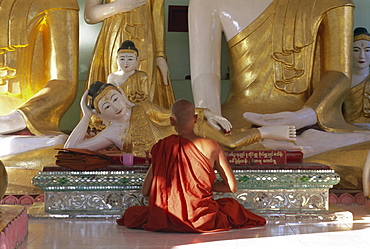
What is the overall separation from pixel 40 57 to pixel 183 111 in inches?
108

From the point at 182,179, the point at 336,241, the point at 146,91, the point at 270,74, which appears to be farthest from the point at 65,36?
the point at 336,241

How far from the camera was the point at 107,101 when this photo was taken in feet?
14.9

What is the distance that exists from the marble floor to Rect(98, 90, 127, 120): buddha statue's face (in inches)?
37.6

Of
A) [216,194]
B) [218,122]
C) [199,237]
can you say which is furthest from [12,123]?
[199,237]

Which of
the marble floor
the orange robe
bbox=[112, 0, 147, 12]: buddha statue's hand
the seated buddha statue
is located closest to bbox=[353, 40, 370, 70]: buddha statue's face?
the seated buddha statue

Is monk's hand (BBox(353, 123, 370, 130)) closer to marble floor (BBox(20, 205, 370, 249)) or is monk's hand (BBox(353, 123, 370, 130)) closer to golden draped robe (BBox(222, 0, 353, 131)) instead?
golden draped robe (BBox(222, 0, 353, 131))

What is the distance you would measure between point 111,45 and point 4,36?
34.7 inches

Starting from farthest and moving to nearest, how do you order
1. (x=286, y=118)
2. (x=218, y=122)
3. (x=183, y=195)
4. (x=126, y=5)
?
1. (x=126, y=5)
2. (x=286, y=118)
3. (x=218, y=122)
4. (x=183, y=195)

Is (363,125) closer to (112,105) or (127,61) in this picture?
(127,61)

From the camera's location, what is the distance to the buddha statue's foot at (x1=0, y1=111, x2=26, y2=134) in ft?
17.2

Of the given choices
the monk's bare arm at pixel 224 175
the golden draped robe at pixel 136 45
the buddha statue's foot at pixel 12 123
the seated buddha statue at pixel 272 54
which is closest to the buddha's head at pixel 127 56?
the golden draped robe at pixel 136 45

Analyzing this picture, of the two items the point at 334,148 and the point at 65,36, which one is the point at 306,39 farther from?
the point at 65,36

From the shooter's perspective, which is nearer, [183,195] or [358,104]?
[183,195]

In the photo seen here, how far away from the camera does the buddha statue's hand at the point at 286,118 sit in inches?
209
